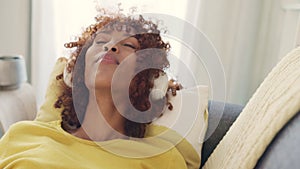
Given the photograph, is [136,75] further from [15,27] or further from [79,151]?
[15,27]

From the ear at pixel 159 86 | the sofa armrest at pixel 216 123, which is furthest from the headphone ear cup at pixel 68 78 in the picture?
the sofa armrest at pixel 216 123

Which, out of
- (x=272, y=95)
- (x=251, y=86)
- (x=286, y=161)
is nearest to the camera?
(x=286, y=161)

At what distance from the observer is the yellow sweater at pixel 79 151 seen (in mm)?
816

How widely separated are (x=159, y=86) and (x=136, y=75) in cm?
8

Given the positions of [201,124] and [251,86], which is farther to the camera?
[251,86]

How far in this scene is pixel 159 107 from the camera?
1000 millimetres

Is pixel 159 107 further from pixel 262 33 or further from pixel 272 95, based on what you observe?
pixel 262 33

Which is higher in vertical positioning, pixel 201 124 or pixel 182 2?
pixel 182 2

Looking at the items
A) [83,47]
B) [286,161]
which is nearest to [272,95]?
[286,161]

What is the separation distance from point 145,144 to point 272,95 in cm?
35

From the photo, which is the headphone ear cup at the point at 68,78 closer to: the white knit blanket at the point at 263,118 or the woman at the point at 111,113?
the woman at the point at 111,113

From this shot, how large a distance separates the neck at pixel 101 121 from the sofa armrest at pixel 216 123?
0.83 ft

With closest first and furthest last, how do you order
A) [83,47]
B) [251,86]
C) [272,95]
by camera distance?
[272,95]
[83,47]
[251,86]

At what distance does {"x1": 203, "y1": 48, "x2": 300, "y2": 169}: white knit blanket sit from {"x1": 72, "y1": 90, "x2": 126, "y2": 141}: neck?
275 millimetres
